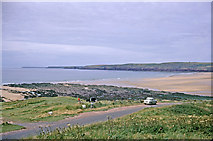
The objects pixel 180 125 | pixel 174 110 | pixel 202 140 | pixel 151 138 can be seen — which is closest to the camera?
pixel 202 140

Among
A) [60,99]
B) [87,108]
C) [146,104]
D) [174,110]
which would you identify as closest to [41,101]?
[60,99]

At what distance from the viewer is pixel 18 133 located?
42.6ft

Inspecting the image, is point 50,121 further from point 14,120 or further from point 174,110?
point 174,110

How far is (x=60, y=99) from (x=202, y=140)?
22.5 meters

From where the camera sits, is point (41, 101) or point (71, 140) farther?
point (41, 101)

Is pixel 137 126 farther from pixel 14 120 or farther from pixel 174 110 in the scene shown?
pixel 14 120

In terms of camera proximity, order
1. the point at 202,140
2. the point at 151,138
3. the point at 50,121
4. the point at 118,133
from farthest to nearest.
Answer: the point at 50,121, the point at 118,133, the point at 151,138, the point at 202,140

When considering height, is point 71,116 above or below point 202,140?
below

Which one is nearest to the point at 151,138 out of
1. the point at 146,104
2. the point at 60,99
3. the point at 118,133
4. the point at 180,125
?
the point at 118,133

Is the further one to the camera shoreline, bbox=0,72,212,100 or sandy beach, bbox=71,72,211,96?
sandy beach, bbox=71,72,211,96

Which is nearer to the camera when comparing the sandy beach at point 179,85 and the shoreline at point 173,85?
the shoreline at point 173,85

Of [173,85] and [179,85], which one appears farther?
[173,85]

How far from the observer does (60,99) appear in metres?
28.0

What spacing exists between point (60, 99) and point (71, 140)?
19.8m
